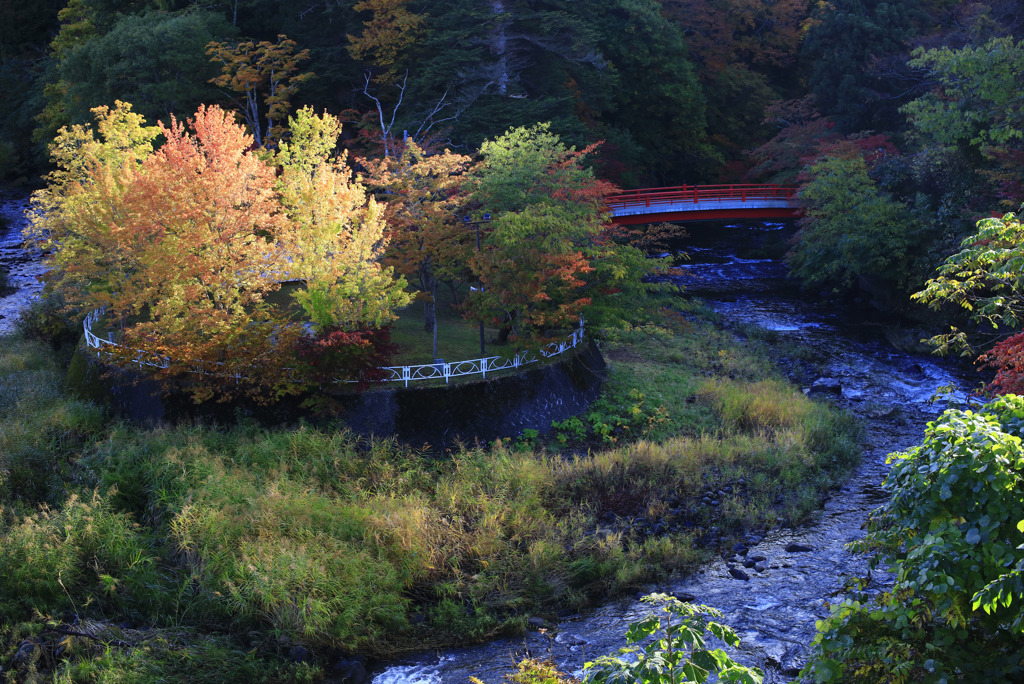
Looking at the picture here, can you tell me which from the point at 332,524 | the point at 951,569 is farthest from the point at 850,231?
the point at 951,569

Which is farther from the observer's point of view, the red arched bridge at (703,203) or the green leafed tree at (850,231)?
the red arched bridge at (703,203)

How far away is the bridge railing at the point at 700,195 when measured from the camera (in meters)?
37.4

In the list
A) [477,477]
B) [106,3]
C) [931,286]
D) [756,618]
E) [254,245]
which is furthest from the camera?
[106,3]

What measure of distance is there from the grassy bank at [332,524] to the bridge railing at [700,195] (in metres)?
16.9

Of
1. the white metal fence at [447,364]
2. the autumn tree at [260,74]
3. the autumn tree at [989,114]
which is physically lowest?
the white metal fence at [447,364]

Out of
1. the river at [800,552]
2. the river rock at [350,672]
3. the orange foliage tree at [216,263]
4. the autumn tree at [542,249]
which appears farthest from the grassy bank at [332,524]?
the autumn tree at [542,249]

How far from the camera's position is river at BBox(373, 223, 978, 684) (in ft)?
43.6

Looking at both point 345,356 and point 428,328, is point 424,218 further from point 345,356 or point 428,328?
point 345,356

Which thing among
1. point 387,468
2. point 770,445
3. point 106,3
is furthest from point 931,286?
point 106,3

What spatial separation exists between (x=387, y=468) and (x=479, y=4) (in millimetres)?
25601

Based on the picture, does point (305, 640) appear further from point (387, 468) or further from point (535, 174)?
point (535, 174)

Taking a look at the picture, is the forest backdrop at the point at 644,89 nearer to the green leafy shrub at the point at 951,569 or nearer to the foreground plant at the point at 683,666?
the green leafy shrub at the point at 951,569

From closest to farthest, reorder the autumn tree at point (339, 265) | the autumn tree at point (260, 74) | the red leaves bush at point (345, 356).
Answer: the red leaves bush at point (345, 356) → the autumn tree at point (339, 265) → the autumn tree at point (260, 74)

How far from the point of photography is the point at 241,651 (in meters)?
13.2
